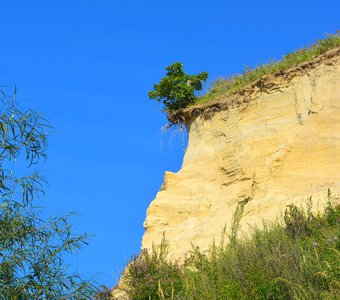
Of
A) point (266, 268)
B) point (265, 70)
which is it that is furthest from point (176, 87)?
point (266, 268)

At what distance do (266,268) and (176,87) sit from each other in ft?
44.7

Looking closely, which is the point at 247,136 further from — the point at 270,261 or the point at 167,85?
the point at 270,261

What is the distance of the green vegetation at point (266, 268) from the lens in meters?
14.2

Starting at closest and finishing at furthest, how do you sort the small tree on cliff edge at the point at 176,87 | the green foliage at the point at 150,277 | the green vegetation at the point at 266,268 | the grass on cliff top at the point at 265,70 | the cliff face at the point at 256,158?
the green vegetation at the point at 266,268 → the green foliage at the point at 150,277 → the cliff face at the point at 256,158 → the grass on cliff top at the point at 265,70 → the small tree on cliff edge at the point at 176,87

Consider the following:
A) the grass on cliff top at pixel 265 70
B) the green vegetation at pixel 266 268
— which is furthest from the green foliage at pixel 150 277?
the grass on cliff top at pixel 265 70

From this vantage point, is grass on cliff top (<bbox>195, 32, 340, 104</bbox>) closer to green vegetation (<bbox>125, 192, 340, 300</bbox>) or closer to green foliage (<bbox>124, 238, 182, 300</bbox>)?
green vegetation (<bbox>125, 192, 340, 300</bbox>)

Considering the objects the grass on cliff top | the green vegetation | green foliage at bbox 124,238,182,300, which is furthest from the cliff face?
green foliage at bbox 124,238,182,300

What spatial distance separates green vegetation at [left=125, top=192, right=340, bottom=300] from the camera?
14211mm

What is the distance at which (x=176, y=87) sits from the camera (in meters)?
28.3

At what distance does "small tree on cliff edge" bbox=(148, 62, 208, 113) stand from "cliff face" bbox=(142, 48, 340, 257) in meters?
0.99

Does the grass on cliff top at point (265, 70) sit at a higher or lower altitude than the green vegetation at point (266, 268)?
higher

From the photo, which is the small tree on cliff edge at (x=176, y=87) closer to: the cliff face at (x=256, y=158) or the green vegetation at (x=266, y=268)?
the cliff face at (x=256, y=158)

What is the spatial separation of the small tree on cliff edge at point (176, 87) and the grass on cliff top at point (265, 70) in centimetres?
43

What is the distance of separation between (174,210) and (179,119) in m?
4.43
